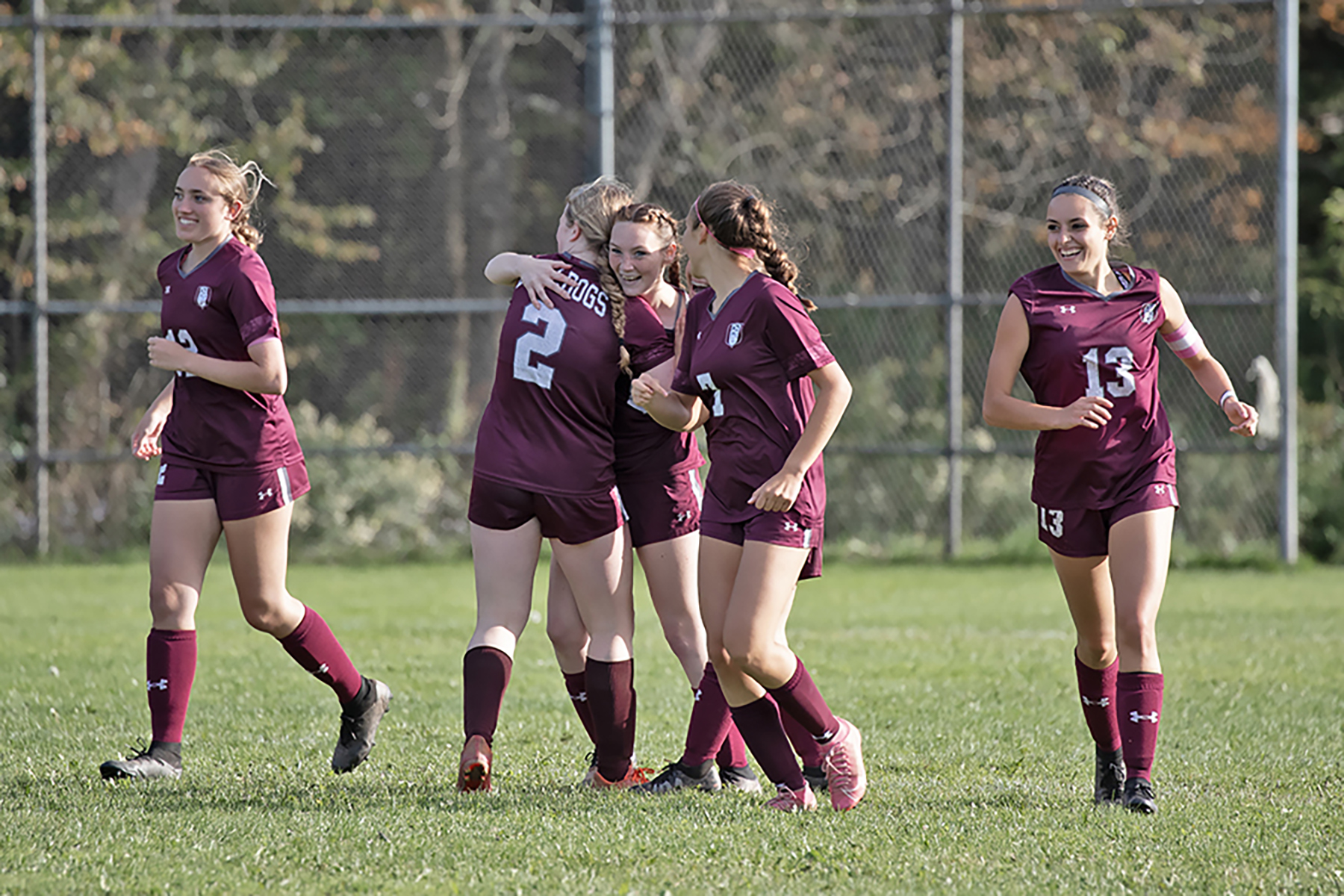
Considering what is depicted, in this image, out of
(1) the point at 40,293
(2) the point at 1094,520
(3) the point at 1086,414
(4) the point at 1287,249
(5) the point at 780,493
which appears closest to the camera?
(5) the point at 780,493

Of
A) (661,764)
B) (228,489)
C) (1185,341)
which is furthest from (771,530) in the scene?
(228,489)

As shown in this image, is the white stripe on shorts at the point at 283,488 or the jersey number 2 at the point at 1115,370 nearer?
the jersey number 2 at the point at 1115,370

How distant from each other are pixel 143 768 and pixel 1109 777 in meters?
3.15

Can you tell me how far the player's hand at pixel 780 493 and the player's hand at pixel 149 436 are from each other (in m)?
2.24

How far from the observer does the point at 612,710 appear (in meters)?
5.08

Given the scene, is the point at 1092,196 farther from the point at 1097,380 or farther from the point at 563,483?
the point at 563,483

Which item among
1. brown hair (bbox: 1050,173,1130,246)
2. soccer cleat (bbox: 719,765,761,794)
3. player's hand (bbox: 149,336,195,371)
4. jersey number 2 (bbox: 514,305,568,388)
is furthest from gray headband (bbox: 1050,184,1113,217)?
player's hand (bbox: 149,336,195,371)

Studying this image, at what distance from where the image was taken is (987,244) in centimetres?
1614

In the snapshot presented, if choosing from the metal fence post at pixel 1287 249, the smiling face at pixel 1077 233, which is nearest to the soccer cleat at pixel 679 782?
the smiling face at pixel 1077 233

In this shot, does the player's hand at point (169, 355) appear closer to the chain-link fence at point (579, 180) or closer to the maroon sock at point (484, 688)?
the maroon sock at point (484, 688)

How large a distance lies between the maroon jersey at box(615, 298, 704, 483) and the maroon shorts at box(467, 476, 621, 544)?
20 centimetres

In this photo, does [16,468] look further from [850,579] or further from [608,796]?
[608,796]

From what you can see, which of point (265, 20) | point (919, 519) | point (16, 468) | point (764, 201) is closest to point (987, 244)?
point (919, 519)

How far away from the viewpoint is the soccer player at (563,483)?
4945mm
